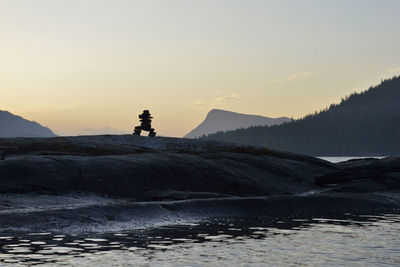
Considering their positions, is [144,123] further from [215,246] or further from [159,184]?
[215,246]

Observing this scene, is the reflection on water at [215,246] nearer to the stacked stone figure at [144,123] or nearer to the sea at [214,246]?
the sea at [214,246]

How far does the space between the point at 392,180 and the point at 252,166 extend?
11773 millimetres

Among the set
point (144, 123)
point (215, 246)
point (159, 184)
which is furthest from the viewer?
point (144, 123)

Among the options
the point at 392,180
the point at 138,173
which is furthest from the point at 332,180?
the point at 138,173

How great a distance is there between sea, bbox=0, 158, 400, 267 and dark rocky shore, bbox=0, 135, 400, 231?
2381 millimetres

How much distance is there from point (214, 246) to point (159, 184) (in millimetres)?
16962

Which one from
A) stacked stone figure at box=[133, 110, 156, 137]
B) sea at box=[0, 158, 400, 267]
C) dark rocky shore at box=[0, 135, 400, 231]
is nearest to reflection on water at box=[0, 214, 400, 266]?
sea at box=[0, 158, 400, 267]

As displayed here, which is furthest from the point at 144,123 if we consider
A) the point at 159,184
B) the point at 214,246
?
the point at 214,246

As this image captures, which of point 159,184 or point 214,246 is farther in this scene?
point 159,184

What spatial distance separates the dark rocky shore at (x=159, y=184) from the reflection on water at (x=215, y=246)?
2.63 m

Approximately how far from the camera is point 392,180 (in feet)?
140

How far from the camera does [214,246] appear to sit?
59.8 ft

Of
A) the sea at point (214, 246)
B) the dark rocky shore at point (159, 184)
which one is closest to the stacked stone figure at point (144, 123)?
the dark rocky shore at point (159, 184)

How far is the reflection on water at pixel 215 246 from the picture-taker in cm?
1553
